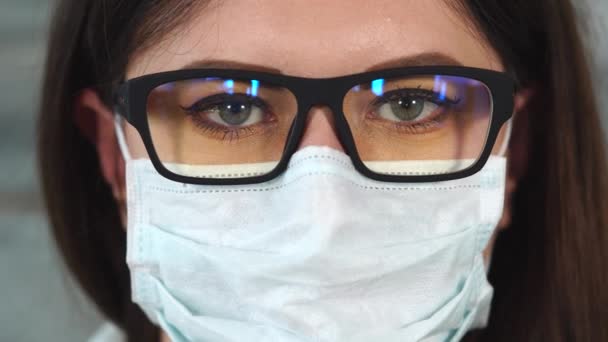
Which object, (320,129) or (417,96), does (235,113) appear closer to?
(320,129)

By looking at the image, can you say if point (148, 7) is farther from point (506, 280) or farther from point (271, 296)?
point (506, 280)

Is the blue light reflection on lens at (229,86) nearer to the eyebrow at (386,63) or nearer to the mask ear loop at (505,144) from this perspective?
the eyebrow at (386,63)

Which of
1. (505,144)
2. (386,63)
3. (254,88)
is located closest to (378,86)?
(386,63)

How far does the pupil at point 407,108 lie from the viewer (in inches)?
47.2

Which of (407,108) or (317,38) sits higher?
(317,38)

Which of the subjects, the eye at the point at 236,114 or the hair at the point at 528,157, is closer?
the eye at the point at 236,114

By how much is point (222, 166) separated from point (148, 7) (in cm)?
32

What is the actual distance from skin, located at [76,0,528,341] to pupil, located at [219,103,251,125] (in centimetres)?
8

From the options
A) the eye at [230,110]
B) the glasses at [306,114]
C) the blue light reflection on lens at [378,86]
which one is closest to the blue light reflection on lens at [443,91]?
the glasses at [306,114]

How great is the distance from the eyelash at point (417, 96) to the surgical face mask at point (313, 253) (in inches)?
4.2

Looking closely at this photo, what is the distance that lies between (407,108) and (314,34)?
22 centimetres

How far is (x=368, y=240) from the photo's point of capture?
1.11m

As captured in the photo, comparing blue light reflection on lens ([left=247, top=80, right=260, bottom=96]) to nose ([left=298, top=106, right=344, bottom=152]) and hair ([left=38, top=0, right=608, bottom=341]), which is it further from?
hair ([left=38, top=0, right=608, bottom=341])

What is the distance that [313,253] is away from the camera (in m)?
1.06
